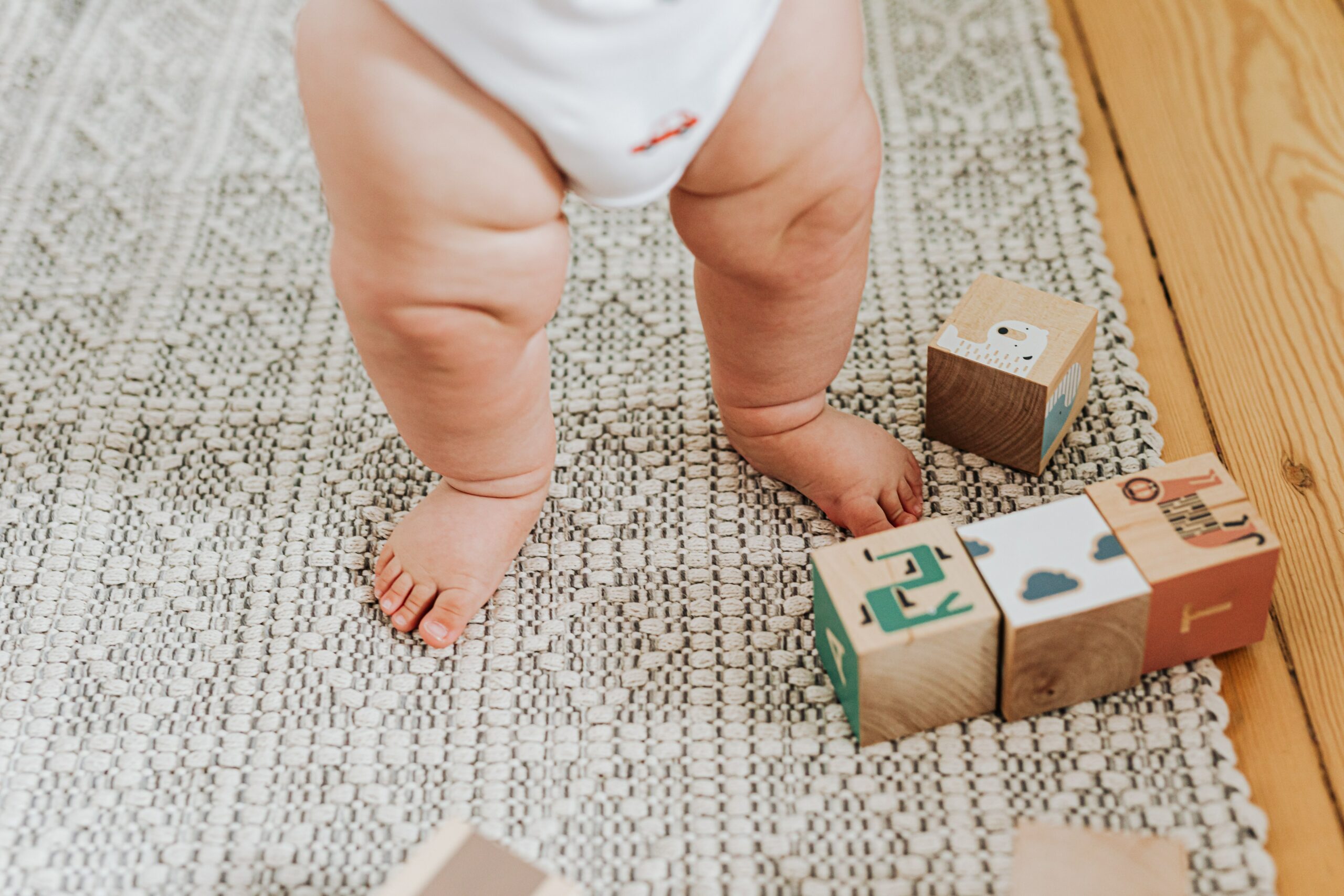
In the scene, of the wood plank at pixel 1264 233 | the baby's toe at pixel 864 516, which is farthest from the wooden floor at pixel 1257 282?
the baby's toe at pixel 864 516

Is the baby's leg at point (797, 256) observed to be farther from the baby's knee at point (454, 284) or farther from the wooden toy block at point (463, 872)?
the wooden toy block at point (463, 872)

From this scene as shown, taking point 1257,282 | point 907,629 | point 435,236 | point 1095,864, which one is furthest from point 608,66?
point 1257,282

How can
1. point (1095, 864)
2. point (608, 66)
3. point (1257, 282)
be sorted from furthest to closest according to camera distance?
point (1257, 282) → point (1095, 864) → point (608, 66)

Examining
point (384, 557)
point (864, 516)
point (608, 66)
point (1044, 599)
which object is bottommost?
point (384, 557)

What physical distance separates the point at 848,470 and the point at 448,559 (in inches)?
10.3

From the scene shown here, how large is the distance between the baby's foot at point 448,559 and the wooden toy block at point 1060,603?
0.94 feet

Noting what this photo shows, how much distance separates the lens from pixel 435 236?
0.58 meters

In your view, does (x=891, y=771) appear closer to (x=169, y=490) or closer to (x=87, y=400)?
(x=169, y=490)

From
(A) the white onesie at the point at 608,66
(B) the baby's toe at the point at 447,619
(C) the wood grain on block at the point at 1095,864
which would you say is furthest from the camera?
(B) the baby's toe at the point at 447,619

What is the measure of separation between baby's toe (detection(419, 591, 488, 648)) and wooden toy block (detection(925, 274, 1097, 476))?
0.34m

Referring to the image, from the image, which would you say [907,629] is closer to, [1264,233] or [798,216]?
[798,216]

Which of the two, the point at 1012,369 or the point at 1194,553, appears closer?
the point at 1194,553

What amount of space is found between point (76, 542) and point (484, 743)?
335 mm

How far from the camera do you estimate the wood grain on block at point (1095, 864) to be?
0.63m
